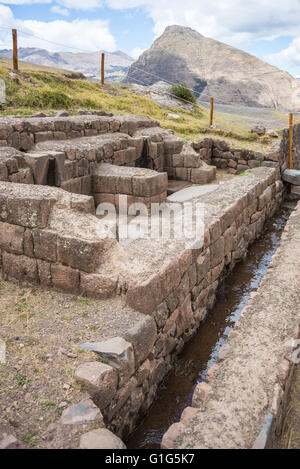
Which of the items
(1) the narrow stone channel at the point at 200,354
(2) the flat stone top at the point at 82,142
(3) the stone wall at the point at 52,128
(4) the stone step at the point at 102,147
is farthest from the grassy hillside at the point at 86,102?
(1) the narrow stone channel at the point at 200,354

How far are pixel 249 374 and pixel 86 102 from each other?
14280mm

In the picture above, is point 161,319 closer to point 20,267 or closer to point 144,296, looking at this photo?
point 144,296

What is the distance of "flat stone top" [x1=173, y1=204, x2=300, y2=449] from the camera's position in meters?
3.19

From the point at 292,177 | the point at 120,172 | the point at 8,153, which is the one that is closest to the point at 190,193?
the point at 120,172

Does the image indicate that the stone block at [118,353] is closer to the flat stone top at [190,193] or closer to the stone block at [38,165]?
the stone block at [38,165]

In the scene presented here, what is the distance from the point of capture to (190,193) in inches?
425

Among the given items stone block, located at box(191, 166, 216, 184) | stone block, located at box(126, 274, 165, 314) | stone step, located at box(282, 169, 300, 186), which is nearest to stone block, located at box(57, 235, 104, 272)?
stone block, located at box(126, 274, 165, 314)

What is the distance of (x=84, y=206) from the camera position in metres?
5.73

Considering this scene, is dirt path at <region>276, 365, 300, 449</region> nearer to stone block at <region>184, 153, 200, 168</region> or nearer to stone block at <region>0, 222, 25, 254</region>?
stone block at <region>0, 222, 25, 254</region>

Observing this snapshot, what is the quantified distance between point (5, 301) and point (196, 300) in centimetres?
299

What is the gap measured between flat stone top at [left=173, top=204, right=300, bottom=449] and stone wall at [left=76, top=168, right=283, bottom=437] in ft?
3.05

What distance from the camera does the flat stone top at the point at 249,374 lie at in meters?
3.19

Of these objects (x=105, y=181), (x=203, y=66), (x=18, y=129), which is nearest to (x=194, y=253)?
(x=105, y=181)

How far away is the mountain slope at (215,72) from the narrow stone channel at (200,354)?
28565 millimetres
